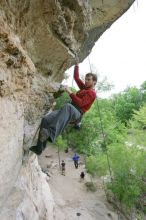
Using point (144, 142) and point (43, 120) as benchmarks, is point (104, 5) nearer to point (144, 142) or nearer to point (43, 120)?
point (43, 120)

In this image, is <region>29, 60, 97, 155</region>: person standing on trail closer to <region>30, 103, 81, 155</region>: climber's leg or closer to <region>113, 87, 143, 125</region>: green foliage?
<region>30, 103, 81, 155</region>: climber's leg

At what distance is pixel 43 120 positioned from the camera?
21.3 ft

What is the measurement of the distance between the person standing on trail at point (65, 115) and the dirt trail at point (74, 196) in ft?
27.7

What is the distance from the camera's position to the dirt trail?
57.4 feet

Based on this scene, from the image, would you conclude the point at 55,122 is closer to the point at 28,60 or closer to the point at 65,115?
the point at 65,115

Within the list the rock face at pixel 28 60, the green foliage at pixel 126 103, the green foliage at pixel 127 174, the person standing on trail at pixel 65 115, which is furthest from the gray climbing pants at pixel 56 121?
the green foliage at pixel 126 103

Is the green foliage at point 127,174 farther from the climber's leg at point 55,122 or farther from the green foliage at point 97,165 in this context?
the climber's leg at point 55,122

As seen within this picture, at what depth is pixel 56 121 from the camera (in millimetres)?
6184

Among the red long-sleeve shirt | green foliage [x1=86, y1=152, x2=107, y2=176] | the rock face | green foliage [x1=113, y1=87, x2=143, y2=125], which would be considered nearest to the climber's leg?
the red long-sleeve shirt

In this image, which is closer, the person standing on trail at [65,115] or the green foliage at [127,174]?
the person standing on trail at [65,115]

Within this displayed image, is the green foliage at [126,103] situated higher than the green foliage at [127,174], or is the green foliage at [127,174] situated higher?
the green foliage at [126,103]

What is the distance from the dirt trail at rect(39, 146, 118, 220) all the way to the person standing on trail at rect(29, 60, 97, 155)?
843 cm

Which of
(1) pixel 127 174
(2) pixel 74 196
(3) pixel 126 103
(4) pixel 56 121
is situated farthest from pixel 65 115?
(3) pixel 126 103

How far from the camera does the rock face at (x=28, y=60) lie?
5.36m
